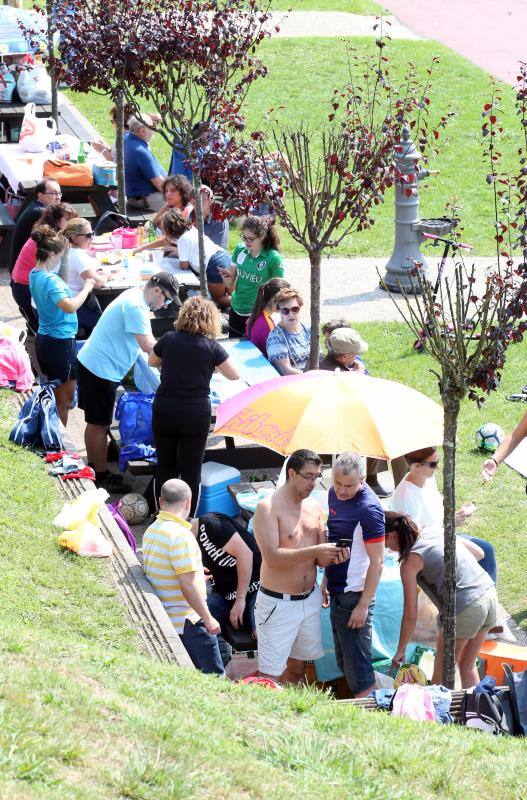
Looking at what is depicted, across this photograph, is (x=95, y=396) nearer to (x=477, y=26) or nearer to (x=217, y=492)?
(x=217, y=492)

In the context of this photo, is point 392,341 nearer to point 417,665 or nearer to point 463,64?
point 417,665

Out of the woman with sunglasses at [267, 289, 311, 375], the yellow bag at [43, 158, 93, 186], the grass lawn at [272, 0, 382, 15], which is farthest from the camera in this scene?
the grass lawn at [272, 0, 382, 15]

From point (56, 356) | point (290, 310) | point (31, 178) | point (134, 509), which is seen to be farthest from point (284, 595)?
point (31, 178)

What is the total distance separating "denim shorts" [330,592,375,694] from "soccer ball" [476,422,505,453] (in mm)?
3780

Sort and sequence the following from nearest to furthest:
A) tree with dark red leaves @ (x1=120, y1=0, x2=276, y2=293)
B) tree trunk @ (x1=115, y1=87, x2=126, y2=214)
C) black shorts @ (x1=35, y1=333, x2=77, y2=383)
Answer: black shorts @ (x1=35, y1=333, x2=77, y2=383)
tree with dark red leaves @ (x1=120, y1=0, x2=276, y2=293)
tree trunk @ (x1=115, y1=87, x2=126, y2=214)

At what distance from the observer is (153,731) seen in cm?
479

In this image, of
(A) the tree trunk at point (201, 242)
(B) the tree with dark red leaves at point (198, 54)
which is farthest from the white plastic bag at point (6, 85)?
(A) the tree trunk at point (201, 242)

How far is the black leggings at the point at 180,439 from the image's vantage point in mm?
8148

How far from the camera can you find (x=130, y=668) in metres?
5.59

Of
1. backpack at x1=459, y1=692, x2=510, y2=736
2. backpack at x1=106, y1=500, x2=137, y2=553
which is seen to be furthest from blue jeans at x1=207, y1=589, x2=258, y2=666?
backpack at x1=459, y1=692, x2=510, y2=736

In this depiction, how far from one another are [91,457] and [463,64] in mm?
19060

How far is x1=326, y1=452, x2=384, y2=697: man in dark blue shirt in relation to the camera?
21.4ft

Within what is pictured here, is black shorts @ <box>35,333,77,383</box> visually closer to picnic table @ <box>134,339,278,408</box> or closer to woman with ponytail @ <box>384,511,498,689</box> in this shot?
picnic table @ <box>134,339,278,408</box>

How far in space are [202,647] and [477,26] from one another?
26.0m
